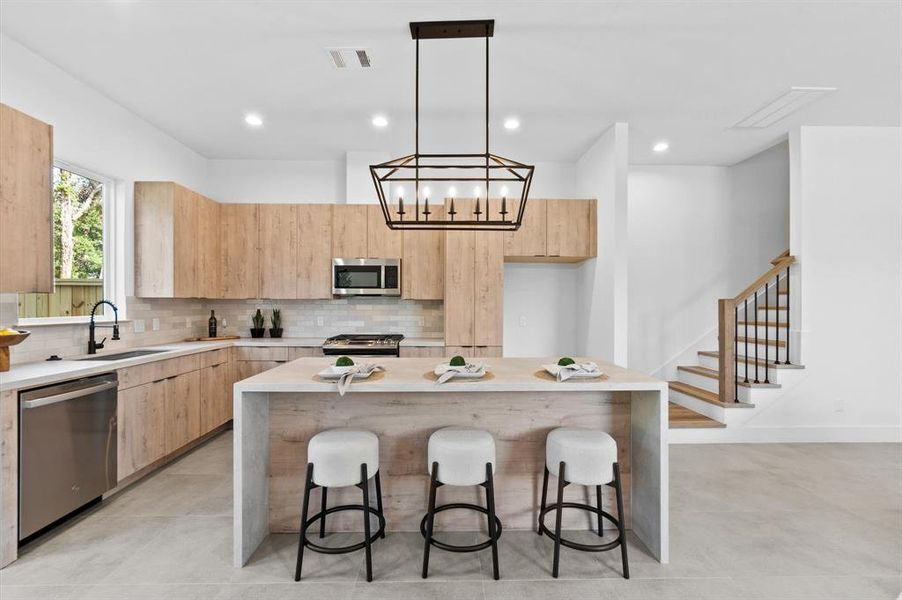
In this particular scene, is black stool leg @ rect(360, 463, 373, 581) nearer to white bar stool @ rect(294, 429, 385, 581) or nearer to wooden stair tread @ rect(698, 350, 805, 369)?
white bar stool @ rect(294, 429, 385, 581)

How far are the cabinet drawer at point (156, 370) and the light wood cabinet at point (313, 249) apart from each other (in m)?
1.34

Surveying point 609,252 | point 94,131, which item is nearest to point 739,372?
point 609,252

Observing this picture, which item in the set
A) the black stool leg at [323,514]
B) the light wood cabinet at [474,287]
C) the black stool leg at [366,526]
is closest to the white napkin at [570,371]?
the black stool leg at [366,526]

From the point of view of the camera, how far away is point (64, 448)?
2.61m

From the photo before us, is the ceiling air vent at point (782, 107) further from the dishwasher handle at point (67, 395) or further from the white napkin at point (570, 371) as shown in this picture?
the dishwasher handle at point (67, 395)

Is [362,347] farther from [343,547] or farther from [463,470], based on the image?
[463,470]

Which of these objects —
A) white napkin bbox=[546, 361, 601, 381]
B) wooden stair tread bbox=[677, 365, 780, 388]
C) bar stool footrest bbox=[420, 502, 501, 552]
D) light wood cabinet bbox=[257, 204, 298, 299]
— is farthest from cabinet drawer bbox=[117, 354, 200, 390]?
wooden stair tread bbox=[677, 365, 780, 388]

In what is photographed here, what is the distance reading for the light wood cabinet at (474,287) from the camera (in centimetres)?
469

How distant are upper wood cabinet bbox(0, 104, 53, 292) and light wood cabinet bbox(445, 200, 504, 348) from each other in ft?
10.3

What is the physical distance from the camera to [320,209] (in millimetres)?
4926

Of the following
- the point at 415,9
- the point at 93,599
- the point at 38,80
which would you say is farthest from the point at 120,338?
the point at 415,9

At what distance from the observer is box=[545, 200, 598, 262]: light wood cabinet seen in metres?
4.80

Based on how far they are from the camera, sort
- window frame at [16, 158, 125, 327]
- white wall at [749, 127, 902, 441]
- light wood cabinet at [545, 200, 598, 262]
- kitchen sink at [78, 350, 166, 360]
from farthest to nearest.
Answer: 1. light wood cabinet at [545, 200, 598, 262]
2. white wall at [749, 127, 902, 441]
3. window frame at [16, 158, 125, 327]
4. kitchen sink at [78, 350, 166, 360]

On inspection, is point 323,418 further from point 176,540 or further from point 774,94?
point 774,94
